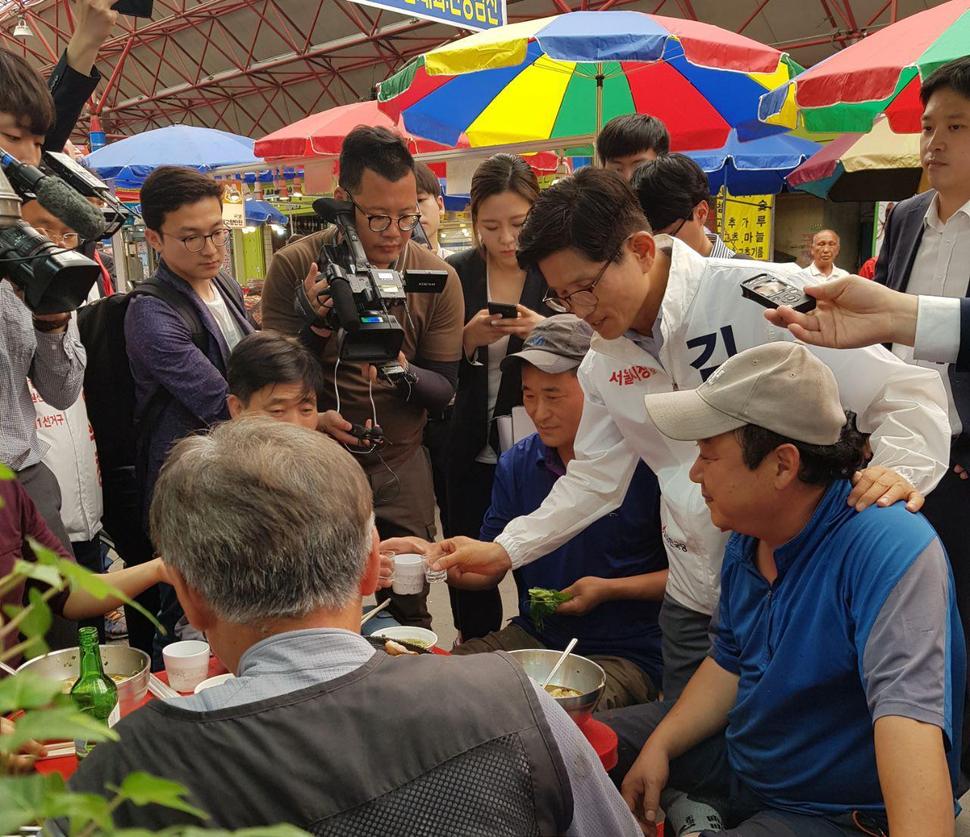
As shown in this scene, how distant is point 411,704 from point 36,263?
3.35 ft

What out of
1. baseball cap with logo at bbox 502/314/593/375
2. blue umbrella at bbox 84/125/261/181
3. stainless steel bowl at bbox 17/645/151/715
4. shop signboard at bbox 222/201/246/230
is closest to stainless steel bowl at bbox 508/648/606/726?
stainless steel bowl at bbox 17/645/151/715

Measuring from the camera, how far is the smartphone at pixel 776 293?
1.64 m

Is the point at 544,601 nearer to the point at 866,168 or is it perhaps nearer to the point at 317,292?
the point at 317,292

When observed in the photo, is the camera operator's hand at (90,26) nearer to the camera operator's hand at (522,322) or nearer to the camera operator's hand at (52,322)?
the camera operator's hand at (52,322)

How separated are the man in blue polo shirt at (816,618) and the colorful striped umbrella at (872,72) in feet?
7.02

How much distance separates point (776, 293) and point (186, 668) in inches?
50.9

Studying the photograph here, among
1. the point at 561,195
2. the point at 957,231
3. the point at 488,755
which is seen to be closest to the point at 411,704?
the point at 488,755

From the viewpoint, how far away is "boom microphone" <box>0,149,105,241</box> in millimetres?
1599

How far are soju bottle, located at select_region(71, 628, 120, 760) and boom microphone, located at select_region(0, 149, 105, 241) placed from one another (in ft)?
2.38

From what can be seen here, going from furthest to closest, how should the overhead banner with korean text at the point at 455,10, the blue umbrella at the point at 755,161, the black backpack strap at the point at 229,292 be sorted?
1. the blue umbrella at the point at 755,161
2. the overhead banner with korean text at the point at 455,10
3. the black backpack strap at the point at 229,292

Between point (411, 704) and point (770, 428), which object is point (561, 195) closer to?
point (770, 428)

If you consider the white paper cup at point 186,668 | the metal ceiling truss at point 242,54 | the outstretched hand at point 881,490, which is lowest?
the white paper cup at point 186,668

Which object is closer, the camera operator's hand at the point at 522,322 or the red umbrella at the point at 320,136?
the camera operator's hand at the point at 522,322

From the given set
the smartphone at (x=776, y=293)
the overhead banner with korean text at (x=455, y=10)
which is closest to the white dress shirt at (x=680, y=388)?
the smartphone at (x=776, y=293)
